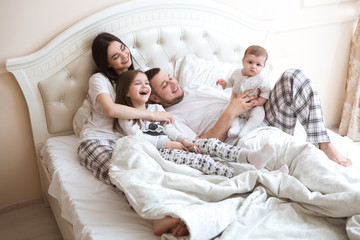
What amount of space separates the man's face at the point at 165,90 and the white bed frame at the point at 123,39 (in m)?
0.25

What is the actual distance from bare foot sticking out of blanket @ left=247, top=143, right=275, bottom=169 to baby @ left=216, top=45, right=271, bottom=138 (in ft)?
1.10

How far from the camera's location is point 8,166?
224 cm

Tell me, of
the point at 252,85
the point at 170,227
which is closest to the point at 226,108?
the point at 252,85

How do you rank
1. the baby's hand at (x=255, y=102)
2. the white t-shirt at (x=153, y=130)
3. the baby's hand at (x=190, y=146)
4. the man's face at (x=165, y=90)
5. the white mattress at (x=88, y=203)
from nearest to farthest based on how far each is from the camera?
the white mattress at (x=88, y=203)
the baby's hand at (x=190, y=146)
the white t-shirt at (x=153, y=130)
the baby's hand at (x=255, y=102)
the man's face at (x=165, y=90)

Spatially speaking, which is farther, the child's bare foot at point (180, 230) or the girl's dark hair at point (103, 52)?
the girl's dark hair at point (103, 52)

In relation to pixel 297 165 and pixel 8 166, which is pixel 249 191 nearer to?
pixel 297 165

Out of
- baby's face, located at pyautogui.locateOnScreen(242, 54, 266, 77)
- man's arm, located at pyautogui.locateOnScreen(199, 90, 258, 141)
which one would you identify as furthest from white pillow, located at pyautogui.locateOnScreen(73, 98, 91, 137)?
baby's face, located at pyautogui.locateOnScreen(242, 54, 266, 77)

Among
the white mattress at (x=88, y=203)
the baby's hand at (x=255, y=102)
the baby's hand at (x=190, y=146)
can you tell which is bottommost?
the white mattress at (x=88, y=203)

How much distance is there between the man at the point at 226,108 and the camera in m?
1.90

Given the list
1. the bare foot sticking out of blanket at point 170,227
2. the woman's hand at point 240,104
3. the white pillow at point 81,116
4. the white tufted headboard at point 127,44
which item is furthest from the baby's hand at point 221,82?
the bare foot sticking out of blanket at point 170,227

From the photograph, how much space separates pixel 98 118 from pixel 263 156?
973 mm

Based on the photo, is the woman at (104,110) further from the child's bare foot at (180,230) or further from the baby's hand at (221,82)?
the child's bare foot at (180,230)

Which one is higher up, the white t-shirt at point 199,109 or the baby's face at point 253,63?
the baby's face at point 253,63

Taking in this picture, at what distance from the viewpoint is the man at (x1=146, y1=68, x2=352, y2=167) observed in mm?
1902
